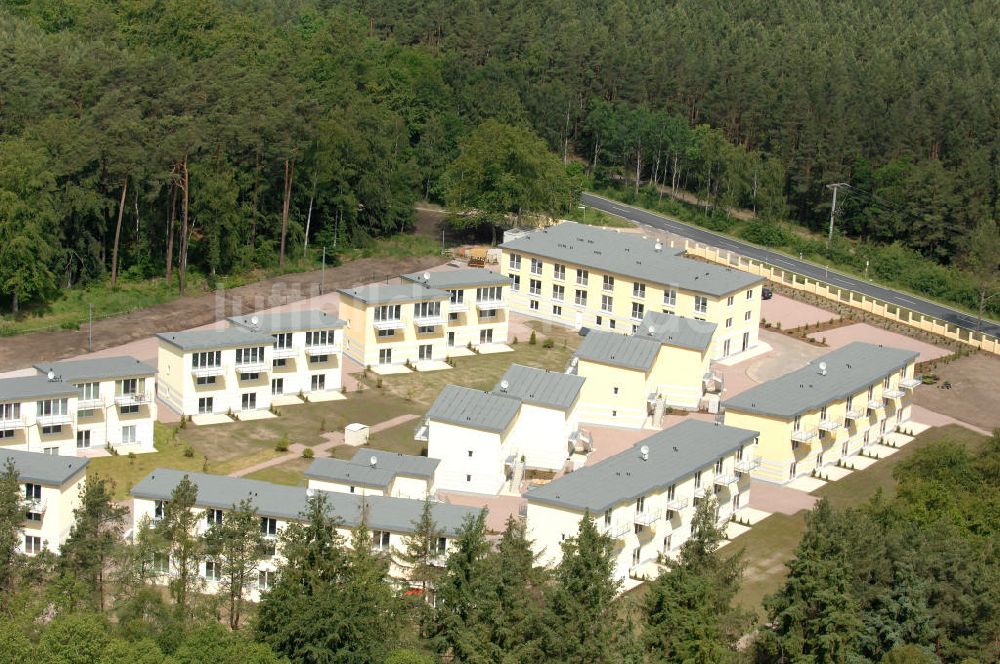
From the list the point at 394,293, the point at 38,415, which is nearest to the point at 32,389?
the point at 38,415

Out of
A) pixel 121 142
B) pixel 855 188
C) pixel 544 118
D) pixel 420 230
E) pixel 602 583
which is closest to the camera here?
pixel 602 583

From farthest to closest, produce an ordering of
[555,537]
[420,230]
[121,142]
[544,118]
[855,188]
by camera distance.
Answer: [544,118] → [855,188] → [420,230] → [121,142] → [555,537]

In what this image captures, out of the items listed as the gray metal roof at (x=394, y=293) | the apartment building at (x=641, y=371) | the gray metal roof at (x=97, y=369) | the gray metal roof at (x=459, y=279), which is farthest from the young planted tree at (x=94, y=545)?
the gray metal roof at (x=459, y=279)

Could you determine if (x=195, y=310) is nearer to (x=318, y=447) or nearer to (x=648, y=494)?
(x=318, y=447)

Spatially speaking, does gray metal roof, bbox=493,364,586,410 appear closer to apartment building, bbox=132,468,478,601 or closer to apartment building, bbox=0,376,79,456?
apartment building, bbox=132,468,478,601

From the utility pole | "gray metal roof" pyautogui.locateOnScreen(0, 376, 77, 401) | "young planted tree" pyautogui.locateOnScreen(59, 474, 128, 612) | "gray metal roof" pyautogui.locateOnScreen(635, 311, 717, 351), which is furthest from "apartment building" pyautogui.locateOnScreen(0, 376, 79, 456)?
the utility pole

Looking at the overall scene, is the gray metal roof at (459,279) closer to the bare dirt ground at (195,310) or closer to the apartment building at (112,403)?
the bare dirt ground at (195,310)

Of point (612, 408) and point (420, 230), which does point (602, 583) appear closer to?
point (612, 408)

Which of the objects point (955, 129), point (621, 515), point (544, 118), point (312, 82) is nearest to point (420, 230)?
point (312, 82)
